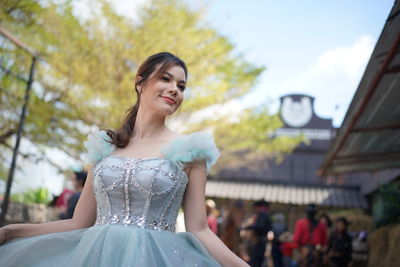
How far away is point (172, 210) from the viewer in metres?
1.76

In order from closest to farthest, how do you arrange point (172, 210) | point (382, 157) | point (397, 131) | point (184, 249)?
point (184, 249) → point (172, 210) → point (397, 131) → point (382, 157)

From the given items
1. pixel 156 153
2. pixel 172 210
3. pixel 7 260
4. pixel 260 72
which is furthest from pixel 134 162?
pixel 260 72

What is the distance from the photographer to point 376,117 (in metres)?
4.80

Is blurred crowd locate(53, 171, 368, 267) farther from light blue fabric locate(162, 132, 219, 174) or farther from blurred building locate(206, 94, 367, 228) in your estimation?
blurred building locate(206, 94, 367, 228)

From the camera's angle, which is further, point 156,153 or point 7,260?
point 156,153

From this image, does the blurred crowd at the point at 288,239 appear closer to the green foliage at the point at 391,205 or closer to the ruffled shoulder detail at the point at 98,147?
the green foliage at the point at 391,205

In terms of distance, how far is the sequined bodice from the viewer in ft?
5.64

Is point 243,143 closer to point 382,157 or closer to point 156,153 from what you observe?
point 382,157

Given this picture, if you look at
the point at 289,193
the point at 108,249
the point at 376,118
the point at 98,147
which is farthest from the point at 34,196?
the point at 289,193

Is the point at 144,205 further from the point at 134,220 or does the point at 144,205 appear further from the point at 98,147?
the point at 98,147

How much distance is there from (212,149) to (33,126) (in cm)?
811

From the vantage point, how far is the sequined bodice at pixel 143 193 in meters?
1.72

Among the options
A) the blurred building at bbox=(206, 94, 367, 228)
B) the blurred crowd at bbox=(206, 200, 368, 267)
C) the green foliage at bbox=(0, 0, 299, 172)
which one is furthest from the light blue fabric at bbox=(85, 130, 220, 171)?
the blurred building at bbox=(206, 94, 367, 228)

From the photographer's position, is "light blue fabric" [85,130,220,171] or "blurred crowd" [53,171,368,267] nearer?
"light blue fabric" [85,130,220,171]
